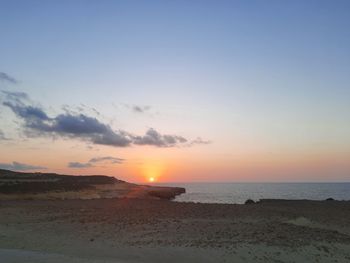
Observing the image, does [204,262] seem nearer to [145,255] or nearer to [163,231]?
[145,255]

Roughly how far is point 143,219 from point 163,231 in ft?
15.3

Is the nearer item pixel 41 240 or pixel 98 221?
pixel 41 240

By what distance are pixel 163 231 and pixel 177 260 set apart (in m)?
4.81

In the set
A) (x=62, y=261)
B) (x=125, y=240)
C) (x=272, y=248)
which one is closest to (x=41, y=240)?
(x=125, y=240)

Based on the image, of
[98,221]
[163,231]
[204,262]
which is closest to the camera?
[204,262]

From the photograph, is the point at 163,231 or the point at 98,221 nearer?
the point at 163,231

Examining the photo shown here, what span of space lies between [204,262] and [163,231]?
5.22 meters

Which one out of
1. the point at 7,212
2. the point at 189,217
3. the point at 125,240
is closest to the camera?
the point at 125,240

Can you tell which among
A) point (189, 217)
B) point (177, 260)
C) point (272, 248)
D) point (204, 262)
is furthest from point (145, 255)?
point (189, 217)

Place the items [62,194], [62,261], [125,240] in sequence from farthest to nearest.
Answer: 1. [62,194]
2. [125,240]
3. [62,261]

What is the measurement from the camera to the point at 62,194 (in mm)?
51031

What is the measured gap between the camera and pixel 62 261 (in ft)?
44.9

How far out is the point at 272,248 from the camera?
1702cm

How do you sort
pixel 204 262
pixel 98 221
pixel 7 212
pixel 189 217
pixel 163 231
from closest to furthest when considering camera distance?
pixel 204 262
pixel 163 231
pixel 98 221
pixel 189 217
pixel 7 212
